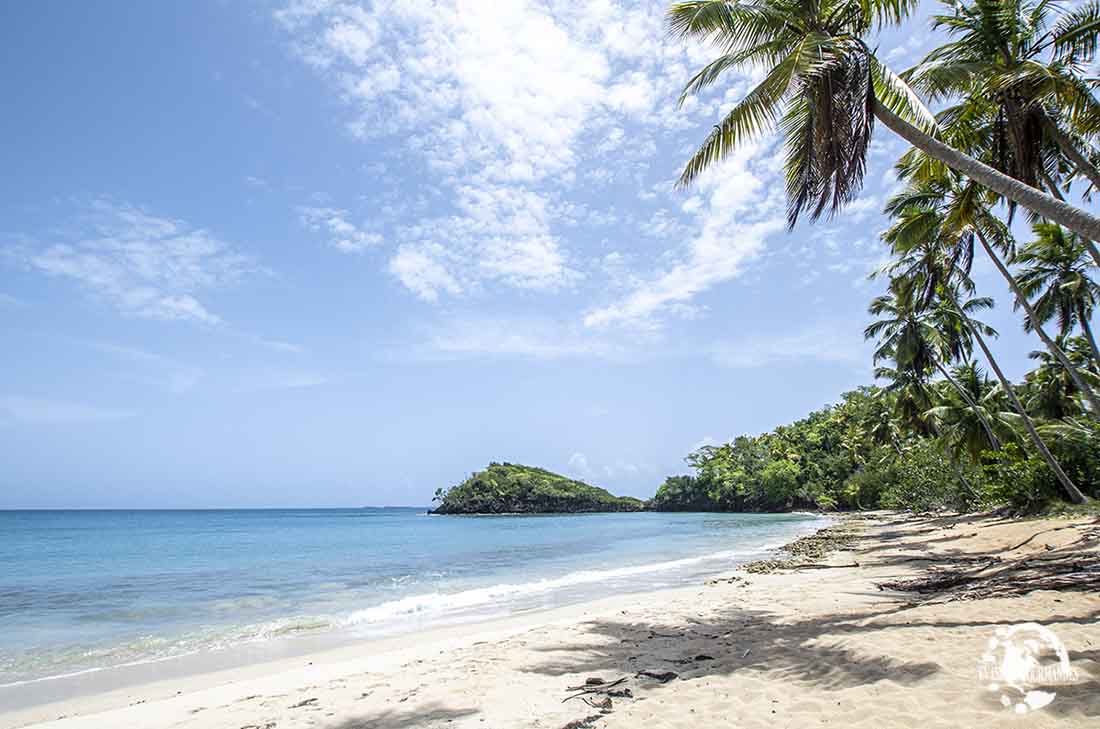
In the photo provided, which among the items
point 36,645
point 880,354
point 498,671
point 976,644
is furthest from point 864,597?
point 880,354

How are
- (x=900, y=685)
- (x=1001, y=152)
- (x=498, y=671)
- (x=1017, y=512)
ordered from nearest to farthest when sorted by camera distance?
(x=900, y=685)
(x=498, y=671)
(x=1001, y=152)
(x=1017, y=512)

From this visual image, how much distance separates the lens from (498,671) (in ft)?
21.3

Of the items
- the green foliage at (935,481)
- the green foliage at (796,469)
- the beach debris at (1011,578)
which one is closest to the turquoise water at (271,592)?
the beach debris at (1011,578)

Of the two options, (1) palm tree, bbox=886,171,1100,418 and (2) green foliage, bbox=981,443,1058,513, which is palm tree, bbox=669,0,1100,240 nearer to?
(1) palm tree, bbox=886,171,1100,418

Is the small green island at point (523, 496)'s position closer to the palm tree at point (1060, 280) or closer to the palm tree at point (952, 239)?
the palm tree at point (1060, 280)

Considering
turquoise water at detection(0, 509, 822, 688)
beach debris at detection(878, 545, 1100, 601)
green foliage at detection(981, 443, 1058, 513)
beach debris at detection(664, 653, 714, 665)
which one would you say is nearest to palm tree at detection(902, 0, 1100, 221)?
beach debris at detection(878, 545, 1100, 601)

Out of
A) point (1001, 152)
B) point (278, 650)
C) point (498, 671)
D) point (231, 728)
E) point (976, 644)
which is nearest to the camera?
point (231, 728)

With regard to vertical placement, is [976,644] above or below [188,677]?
above

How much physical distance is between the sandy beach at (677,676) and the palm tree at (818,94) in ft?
16.1

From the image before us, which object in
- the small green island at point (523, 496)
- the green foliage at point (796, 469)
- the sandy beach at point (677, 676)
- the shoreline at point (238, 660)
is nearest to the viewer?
the sandy beach at point (677, 676)

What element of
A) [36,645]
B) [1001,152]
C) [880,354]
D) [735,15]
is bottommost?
[36,645]

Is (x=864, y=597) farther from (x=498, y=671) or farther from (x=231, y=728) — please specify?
(x=231, y=728)

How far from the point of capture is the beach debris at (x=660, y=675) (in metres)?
5.67

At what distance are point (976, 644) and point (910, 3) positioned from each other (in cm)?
804
